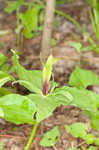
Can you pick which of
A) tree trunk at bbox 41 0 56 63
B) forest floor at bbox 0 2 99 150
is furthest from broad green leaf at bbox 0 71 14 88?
tree trunk at bbox 41 0 56 63

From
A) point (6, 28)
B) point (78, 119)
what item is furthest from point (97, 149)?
point (6, 28)

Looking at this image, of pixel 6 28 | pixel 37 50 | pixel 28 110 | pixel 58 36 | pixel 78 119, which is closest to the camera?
pixel 28 110

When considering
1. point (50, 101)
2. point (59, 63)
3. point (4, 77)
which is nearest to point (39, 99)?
point (50, 101)

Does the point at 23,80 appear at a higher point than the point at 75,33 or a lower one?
higher

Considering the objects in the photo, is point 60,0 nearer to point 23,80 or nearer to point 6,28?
point 6,28

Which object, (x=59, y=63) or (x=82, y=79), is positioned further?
(x=59, y=63)

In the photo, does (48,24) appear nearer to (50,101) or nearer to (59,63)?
(59,63)

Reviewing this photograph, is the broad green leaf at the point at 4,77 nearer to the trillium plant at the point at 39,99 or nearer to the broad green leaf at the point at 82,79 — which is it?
the trillium plant at the point at 39,99
